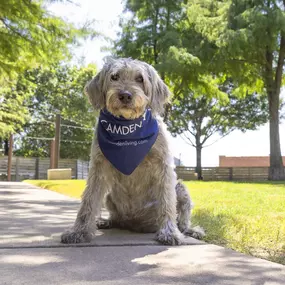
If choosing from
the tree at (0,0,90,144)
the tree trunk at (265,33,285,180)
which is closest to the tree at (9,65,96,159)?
the tree trunk at (265,33,285,180)

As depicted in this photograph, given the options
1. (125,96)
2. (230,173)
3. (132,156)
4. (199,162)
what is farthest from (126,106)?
(199,162)

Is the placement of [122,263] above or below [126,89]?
below

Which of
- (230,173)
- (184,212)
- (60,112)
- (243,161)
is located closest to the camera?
(184,212)

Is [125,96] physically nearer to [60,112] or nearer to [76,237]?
[76,237]

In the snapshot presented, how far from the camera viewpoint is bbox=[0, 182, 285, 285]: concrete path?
6.89ft

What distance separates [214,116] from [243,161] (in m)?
20.7

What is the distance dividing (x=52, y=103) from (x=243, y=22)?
2415 cm

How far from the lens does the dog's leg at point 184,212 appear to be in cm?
369

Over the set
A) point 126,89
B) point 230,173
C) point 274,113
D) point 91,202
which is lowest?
point 91,202

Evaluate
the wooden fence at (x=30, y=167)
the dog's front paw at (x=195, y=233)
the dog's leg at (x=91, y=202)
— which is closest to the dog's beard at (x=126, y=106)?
the dog's leg at (x=91, y=202)

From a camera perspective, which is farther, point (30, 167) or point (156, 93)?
point (30, 167)

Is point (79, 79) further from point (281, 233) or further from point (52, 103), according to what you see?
point (281, 233)

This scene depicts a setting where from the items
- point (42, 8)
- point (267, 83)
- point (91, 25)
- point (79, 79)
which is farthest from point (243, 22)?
point (79, 79)

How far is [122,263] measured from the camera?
2.47m
